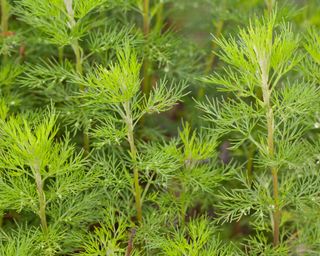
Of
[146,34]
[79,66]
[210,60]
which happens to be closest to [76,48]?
[79,66]

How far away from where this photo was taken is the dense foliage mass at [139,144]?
85cm

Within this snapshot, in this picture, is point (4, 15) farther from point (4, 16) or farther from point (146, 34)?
point (146, 34)

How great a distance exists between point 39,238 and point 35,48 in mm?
398

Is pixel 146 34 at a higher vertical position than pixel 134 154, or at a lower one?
higher

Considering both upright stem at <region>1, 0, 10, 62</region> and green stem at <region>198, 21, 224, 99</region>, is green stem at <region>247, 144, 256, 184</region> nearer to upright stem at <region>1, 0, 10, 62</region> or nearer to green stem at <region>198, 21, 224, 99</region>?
green stem at <region>198, 21, 224, 99</region>

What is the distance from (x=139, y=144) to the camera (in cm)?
96

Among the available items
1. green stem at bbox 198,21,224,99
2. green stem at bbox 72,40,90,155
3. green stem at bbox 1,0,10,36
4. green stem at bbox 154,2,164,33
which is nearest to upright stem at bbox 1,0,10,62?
green stem at bbox 1,0,10,36

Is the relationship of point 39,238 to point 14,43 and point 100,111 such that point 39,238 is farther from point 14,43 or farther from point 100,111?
point 14,43

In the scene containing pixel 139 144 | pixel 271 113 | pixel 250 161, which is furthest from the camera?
pixel 250 161

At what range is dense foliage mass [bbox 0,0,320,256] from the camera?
85 centimetres

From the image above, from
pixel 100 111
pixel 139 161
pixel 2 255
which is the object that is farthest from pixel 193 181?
pixel 2 255

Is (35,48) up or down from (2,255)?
up

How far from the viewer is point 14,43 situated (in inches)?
40.4

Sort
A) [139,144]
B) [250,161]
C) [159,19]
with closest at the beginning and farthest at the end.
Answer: [139,144] < [250,161] < [159,19]
